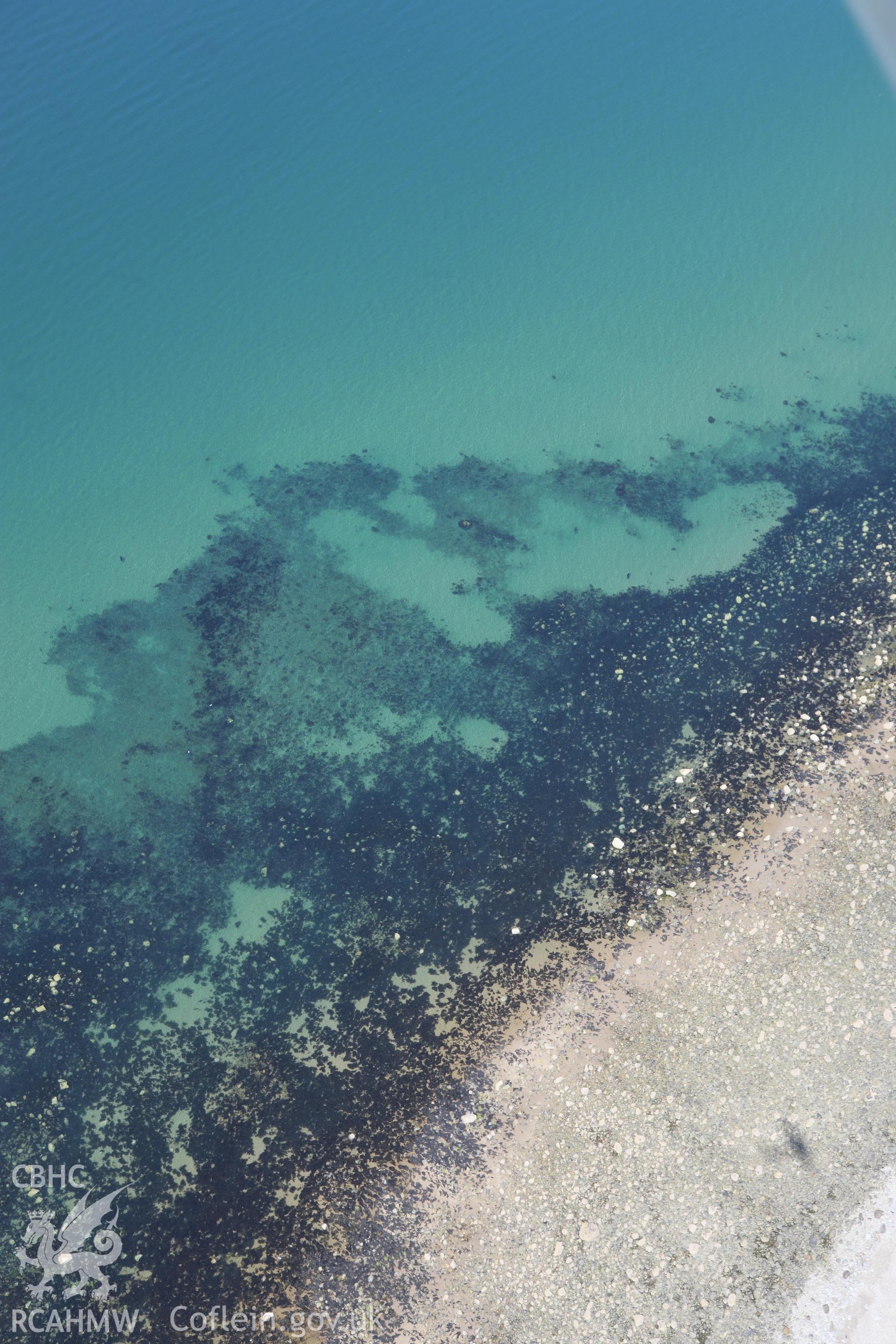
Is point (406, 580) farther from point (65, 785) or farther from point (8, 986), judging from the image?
point (8, 986)

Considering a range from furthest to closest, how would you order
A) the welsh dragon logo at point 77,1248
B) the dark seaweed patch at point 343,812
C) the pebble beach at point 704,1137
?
the dark seaweed patch at point 343,812, the welsh dragon logo at point 77,1248, the pebble beach at point 704,1137

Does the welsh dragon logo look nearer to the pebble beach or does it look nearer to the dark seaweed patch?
the dark seaweed patch

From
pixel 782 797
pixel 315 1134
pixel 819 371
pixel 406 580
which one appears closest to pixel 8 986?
pixel 315 1134

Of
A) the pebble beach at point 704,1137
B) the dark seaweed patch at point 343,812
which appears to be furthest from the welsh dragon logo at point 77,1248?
the pebble beach at point 704,1137

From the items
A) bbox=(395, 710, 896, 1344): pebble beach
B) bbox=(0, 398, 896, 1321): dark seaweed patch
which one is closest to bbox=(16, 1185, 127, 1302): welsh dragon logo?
bbox=(0, 398, 896, 1321): dark seaweed patch

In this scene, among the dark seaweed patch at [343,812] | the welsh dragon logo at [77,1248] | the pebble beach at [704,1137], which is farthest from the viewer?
the dark seaweed patch at [343,812]

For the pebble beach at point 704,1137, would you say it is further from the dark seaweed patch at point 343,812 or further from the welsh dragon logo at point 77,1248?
the welsh dragon logo at point 77,1248

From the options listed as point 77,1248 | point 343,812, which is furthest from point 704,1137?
point 77,1248
